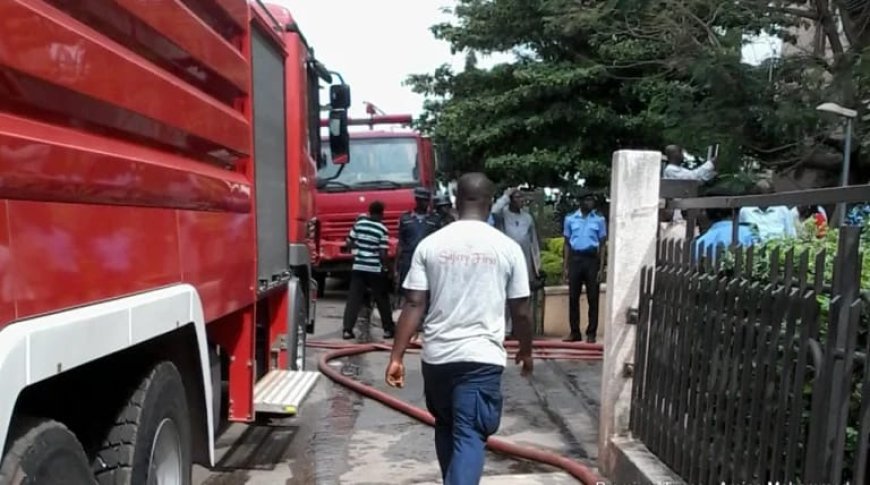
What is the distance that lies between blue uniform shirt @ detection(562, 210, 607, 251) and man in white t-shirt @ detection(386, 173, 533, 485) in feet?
19.2

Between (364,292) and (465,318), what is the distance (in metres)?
6.85

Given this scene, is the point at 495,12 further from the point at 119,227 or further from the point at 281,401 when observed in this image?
the point at 119,227

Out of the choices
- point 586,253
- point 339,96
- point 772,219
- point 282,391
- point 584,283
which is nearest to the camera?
point 282,391

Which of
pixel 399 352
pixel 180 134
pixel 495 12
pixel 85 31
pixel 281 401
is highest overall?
pixel 495 12

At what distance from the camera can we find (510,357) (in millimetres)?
9281

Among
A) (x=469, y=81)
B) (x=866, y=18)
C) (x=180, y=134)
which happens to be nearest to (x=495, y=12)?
(x=469, y=81)

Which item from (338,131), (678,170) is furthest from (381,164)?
(338,131)

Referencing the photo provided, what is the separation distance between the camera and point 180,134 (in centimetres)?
341

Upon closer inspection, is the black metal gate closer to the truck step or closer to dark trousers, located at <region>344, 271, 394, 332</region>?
the truck step

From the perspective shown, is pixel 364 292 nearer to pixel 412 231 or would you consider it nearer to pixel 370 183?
pixel 412 231

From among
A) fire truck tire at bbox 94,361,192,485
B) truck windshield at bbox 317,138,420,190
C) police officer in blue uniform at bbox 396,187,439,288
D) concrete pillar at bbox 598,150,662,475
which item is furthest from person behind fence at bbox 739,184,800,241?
truck windshield at bbox 317,138,420,190

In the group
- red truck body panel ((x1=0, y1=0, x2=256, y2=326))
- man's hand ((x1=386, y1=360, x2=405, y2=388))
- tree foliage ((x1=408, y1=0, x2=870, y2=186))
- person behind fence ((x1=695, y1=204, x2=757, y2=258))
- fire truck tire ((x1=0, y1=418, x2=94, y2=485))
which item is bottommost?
man's hand ((x1=386, y1=360, x2=405, y2=388))

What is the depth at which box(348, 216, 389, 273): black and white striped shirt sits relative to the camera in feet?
34.5

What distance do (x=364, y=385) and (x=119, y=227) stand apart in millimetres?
5218
